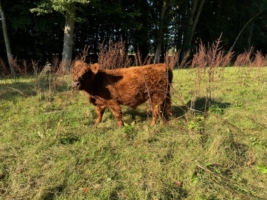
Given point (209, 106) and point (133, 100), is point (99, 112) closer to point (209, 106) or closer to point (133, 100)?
point (133, 100)

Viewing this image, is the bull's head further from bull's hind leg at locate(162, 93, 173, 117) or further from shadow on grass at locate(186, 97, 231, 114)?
shadow on grass at locate(186, 97, 231, 114)

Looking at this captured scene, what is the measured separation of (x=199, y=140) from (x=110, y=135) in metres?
1.64

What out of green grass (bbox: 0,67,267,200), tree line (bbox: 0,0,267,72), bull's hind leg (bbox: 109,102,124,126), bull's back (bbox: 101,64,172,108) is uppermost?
tree line (bbox: 0,0,267,72)

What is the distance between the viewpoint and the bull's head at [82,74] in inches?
172

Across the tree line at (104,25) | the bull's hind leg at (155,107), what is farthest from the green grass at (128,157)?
the tree line at (104,25)

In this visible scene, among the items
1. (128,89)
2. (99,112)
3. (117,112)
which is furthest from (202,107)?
(99,112)

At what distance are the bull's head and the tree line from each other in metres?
6.76

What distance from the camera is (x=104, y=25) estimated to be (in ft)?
63.3

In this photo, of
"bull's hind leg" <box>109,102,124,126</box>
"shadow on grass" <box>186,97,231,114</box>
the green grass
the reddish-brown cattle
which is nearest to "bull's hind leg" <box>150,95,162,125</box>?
the reddish-brown cattle

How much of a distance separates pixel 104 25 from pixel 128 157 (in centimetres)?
1744

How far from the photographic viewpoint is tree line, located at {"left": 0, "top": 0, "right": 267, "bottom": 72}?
12680mm

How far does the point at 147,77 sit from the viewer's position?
492 centimetres

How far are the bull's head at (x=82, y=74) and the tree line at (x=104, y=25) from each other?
22.2 feet

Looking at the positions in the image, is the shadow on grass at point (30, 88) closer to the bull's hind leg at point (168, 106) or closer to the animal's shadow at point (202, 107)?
the bull's hind leg at point (168, 106)
